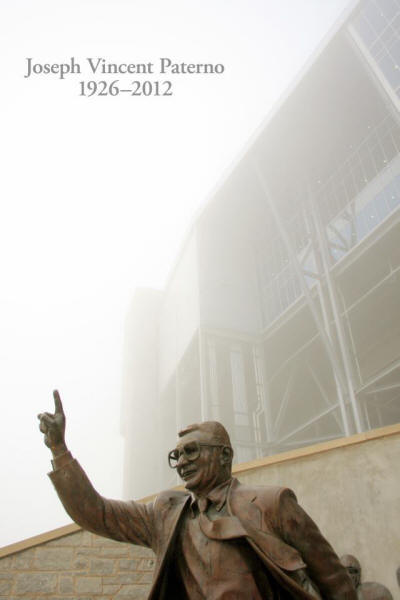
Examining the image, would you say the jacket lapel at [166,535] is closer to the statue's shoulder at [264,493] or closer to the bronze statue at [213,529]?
the bronze statue at [213,529]

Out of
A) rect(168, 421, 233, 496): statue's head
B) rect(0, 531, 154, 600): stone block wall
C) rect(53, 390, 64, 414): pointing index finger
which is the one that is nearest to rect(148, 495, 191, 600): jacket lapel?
rect(168, 421, 233, 496): statue's head

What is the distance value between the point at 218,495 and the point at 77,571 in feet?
19.3

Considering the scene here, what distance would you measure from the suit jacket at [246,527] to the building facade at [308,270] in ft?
53.8

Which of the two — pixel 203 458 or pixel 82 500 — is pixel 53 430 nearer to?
pixel 82 500

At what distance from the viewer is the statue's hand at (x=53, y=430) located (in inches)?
88.0

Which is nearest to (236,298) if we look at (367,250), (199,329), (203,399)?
(199,329)

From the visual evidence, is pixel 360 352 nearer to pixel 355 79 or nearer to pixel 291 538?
pixel 355 79

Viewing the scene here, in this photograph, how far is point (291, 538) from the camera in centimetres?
206

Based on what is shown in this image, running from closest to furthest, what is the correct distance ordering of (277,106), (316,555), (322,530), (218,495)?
(316,555) < (218,495) < (322,530) < (277,106)

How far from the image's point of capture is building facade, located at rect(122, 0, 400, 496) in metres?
19.0

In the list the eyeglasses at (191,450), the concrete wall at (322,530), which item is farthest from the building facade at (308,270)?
the eyeglasses at (191,450)

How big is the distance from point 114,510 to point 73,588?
18.7ft

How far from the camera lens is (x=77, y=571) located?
7215 millimetres

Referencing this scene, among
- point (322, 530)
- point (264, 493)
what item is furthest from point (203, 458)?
point (322, 530)
